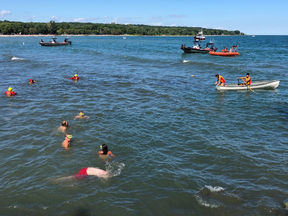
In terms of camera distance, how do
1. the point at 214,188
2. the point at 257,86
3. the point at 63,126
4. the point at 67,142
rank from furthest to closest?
the point at 257,86
the point at 63,126
the point at 67,142
the point at 214,188

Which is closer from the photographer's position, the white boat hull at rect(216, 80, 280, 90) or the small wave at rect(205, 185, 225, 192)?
the small wave at rect(205, 185, 225, 192)

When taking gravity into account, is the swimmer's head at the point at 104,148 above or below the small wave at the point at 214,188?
above

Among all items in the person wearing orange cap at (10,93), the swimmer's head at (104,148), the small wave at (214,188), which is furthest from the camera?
the person wearing orange cap at (10,93)

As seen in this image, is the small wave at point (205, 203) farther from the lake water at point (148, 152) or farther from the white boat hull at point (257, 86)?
the white boat hull at point (257, 86)

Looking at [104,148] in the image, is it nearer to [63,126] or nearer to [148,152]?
[148,152]

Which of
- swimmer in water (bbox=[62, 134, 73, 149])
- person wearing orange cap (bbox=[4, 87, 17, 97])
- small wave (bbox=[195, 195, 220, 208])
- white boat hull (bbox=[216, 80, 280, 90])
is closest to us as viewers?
small wave (bbox=[195, 195, 220, 208])

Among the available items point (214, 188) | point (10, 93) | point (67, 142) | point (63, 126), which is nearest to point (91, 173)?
point (67, 142)

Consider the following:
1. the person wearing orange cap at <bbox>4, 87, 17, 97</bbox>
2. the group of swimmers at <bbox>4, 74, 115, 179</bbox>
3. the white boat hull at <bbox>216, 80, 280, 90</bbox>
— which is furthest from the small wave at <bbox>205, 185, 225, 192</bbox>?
the person wearing orange cap at <bbox>4, 87, 17, 97</bbox>

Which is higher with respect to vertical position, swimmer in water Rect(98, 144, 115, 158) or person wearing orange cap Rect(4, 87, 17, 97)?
person wearing orange cap Rect(4, 87, 17, 97)

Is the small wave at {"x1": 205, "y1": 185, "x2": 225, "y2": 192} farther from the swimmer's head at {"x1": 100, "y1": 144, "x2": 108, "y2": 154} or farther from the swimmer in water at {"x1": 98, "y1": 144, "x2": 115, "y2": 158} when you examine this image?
the swimmer's head at {"x1": 100, "y1": 144, "x2": 108, "y2": 154}

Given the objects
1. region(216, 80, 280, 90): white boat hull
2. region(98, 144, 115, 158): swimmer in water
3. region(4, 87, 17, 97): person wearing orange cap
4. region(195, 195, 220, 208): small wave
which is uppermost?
region(216, 80, 280, 90): white boat hull

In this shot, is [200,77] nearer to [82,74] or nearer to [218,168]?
[82,74]

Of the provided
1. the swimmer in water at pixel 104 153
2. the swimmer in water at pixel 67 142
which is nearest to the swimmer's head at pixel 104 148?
the swimmer in water at pixel 104 153

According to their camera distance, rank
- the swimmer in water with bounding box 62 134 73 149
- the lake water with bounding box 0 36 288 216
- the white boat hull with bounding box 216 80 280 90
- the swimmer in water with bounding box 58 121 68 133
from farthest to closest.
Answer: the white boat hull with bounding box 216 80 280 90 → the swimmer in water with bounding box 58 121 68 133 → the swimmer in water with bounding box 62 134 73 149 → the lake water with bounding box 0 36 288 216
